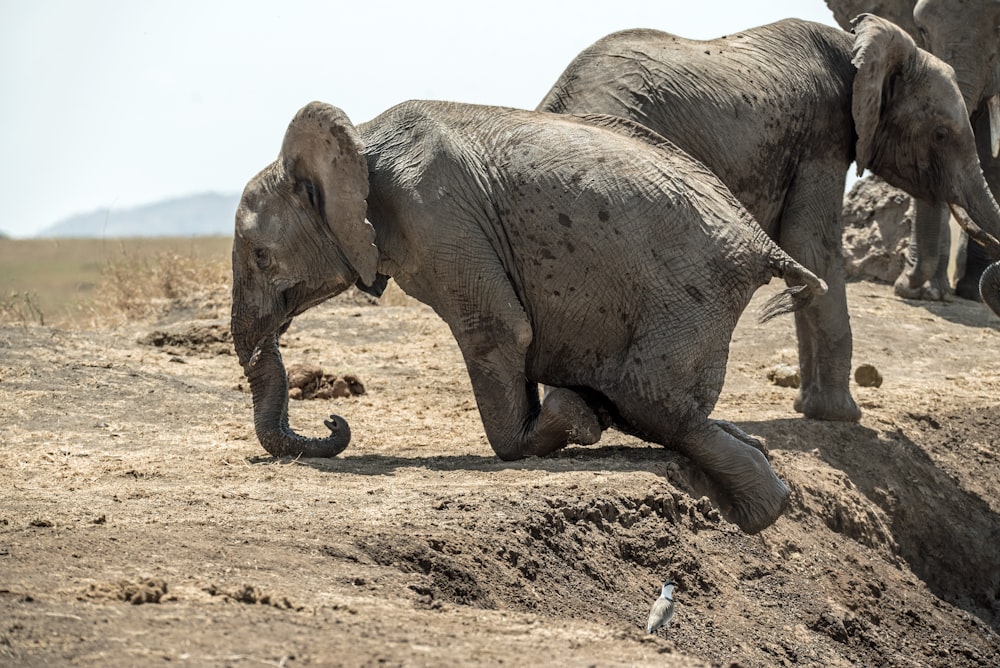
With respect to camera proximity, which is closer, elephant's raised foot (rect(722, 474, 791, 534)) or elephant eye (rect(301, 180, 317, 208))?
elephant's raised foot (rect(722, 474, 791, 534))

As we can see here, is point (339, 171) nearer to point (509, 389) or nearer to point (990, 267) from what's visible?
point (509, 389)

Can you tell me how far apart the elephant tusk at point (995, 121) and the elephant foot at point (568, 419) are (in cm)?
723

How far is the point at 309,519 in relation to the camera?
5.89m

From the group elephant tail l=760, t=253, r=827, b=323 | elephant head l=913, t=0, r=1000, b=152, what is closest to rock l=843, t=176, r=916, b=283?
elephant head l=913, t=0, r=1000, b=152

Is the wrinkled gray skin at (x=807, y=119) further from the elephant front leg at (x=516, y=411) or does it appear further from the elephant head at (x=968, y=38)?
the elephant head at (x=968, y=38)

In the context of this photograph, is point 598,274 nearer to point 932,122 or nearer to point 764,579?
point 764,579

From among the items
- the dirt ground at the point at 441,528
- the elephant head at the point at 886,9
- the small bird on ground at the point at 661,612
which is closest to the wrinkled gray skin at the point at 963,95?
the elephant head at the point at 886,9

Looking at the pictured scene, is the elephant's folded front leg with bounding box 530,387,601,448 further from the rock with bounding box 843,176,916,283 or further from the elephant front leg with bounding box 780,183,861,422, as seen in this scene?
the rock with bounding box 843,176,916,283

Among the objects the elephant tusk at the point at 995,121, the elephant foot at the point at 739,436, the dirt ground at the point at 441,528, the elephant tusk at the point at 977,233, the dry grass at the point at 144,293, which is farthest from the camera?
the dry grass at the point at 144,293

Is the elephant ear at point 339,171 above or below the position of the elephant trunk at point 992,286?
above

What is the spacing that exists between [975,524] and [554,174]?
12.2 feet

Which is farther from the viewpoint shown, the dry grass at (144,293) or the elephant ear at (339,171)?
the dry grass at (144,293)

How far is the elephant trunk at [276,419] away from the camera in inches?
303

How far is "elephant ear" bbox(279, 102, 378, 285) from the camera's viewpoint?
7121 millimetres
